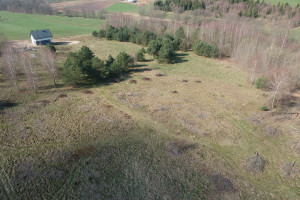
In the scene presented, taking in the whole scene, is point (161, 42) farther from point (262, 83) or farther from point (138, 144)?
point (138, 144)

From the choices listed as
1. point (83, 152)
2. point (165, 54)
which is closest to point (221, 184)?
point (83, 152)

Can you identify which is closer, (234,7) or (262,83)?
(262,83)

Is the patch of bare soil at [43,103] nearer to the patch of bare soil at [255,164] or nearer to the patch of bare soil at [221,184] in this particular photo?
the patch of bare soil at [221,184]

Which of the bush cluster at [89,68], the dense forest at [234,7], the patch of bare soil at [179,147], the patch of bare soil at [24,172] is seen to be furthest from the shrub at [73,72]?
the dense forest at [234,7]

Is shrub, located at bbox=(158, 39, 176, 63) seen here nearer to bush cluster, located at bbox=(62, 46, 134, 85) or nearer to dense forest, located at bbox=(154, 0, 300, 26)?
bush cluster, located at bbox=(62, 46, 134, 85)

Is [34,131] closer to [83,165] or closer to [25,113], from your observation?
[25,113]

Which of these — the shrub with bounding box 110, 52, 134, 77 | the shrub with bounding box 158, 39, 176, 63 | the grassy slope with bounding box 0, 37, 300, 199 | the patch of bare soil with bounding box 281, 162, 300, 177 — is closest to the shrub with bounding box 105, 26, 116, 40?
the shrub with bounding box 158, 39, 176, 63

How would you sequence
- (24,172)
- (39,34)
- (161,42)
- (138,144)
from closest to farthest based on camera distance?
(24,172), (138,144), (161,42), (39,34)
